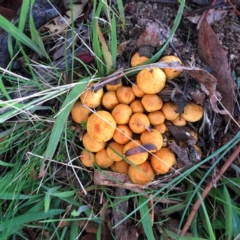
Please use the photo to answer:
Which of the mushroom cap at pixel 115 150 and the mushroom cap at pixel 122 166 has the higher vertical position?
the mushroom cap at pixel 115 150

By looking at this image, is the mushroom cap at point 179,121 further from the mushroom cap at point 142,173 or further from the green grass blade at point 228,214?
the green grass blade at point 228,214

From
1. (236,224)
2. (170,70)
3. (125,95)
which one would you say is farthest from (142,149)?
(236,224)

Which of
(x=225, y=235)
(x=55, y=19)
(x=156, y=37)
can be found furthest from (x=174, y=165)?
(x=55, y=19)

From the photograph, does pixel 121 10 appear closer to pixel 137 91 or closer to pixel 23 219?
pixel 137 91

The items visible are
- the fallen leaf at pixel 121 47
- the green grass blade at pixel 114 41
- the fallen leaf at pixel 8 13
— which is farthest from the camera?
the fallen leaf at pixel 8 13

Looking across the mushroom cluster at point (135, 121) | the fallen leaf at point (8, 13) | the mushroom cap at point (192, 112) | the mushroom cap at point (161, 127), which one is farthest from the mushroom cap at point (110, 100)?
the fallen leaf at point (8, 13)

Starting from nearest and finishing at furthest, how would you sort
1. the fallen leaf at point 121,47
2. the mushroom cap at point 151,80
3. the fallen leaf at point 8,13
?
the mushroom cap at point 151,80 → the fallen leaf at point 121,47 → the fallen leaf at point 8,13
